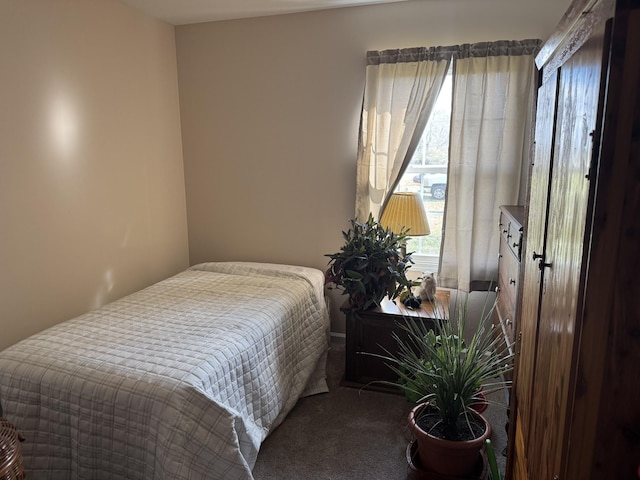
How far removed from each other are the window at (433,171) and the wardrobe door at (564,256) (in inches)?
78.2

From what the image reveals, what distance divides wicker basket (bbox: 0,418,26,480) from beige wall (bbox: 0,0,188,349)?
921mm

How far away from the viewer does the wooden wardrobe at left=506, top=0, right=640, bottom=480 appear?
65 cm

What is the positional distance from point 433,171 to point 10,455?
8.68ft

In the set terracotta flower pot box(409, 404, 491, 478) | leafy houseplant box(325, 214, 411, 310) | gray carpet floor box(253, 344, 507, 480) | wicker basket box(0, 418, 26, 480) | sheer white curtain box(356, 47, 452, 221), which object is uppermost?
sheer white curtain box(356, 47, 452, 221)

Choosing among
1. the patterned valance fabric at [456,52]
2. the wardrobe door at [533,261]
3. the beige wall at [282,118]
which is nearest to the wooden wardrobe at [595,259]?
the wardrobe door at [533,261]

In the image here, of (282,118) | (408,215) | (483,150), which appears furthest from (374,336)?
(282,118)

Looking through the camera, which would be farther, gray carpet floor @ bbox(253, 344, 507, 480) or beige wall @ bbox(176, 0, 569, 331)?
beige wall @ bbox(176, 0, 569, 331)

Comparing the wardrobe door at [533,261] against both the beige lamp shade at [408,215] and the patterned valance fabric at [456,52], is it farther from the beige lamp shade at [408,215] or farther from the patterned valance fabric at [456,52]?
the patterned valance fabric at [456,52]

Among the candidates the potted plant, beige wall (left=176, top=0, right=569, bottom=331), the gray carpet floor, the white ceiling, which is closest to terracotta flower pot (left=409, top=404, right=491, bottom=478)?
the potted plant

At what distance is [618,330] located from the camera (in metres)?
0.70

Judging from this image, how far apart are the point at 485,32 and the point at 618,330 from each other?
2478 mm

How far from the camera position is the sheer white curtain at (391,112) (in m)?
2.75

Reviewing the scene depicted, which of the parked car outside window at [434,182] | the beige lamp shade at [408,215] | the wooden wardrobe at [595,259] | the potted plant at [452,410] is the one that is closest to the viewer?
the wooden wardrobe at [595,259]

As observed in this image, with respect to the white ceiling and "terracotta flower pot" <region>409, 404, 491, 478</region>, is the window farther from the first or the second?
"terracotta flower pot" <region>409, 404, 491, 478</region>
